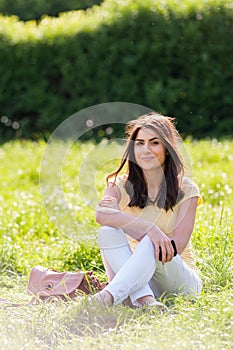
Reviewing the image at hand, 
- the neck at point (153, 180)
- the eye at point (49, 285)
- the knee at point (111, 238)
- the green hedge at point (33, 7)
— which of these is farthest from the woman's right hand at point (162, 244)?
the green hedge at point (33, 7)

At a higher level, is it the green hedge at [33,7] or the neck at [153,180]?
the green hedge at [33,7]

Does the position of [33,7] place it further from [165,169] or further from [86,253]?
[165,169]

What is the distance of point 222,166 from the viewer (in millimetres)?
8188

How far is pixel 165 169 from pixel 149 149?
0.17 meters

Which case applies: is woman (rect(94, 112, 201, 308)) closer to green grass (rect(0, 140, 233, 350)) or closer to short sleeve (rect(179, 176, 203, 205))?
short sleeve (rect(179, 176, 203, 205))

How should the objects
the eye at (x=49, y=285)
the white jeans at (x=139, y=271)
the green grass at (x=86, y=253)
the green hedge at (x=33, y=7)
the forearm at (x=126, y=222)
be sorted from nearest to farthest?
the green grass at (x=86, y=253), the white jeans at (x=139, y=271), the forearm at (x=126, y=222), the eye at (x=49, y=285), the green hedge at (x=33, y=7)

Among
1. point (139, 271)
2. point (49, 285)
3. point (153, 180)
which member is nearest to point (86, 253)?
point (49, 285)

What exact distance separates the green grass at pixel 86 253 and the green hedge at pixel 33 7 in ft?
18.9

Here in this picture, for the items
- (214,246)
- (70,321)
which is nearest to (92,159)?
(214,246)

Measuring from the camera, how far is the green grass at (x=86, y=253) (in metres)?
3.72

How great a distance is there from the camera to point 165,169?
446 centimetres

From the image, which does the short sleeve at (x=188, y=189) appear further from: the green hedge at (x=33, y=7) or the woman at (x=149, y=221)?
the green hedge at (x=33, y=7)

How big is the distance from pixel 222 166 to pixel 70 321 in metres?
4.45

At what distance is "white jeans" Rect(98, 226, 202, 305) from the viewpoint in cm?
407
